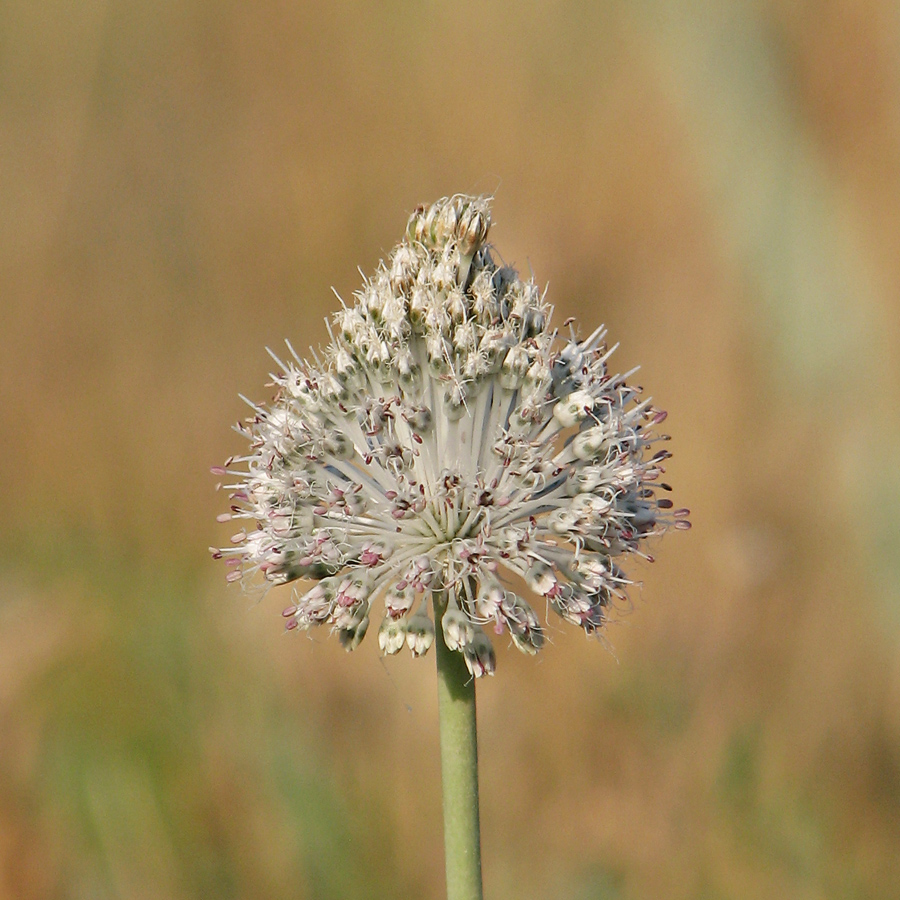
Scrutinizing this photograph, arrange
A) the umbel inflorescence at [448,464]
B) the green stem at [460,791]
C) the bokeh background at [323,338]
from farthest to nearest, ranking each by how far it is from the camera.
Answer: the bokeh background at [323,338] < the umbel inflorescence at [448,464] < the green stem at [460,791]

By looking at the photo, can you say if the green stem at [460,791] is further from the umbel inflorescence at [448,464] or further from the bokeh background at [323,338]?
the bokeh background at [323,338]

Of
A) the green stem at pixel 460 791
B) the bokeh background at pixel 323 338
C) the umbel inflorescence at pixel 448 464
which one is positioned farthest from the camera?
the bokeh background at pixel 323 338

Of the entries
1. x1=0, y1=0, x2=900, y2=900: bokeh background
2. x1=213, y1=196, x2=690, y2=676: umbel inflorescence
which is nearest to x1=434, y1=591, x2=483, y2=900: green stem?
x1=213, y1=196, x2=690, y2=676: umbel inflorescence

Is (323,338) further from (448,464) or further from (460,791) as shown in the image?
(460,791)

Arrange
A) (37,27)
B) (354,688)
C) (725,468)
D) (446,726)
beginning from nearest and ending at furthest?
(446,726)
(354,688)
(725,468)
(37,27)

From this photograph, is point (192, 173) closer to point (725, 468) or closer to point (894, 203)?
point (725, 468)

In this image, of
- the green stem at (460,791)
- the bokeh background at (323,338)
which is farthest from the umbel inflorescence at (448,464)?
the bokeh background at (323,338)

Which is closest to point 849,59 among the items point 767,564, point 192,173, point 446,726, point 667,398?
point 667,398

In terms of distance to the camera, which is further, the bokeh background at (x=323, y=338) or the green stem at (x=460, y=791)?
the bokeh background at (x=323, y=338)
